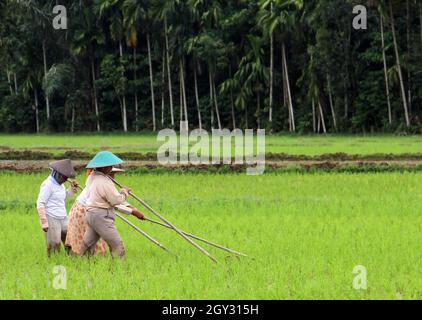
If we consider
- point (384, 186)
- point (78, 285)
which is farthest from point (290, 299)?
point (384, 186)

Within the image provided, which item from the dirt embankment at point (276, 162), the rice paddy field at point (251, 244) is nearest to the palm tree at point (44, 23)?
the dirt embankment at point (276, 162)

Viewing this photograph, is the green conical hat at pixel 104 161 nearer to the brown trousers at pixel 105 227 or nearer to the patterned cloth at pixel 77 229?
the brown trousers at pixel 105 227

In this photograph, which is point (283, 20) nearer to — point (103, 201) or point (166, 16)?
point (166, 16)

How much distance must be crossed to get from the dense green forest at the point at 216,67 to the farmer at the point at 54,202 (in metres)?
28.7

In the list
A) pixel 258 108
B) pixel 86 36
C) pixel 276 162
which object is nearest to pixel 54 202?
pixel 276 162

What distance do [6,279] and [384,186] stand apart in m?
10.1

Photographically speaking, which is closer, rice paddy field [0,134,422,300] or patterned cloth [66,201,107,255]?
rice paddy field [0,134,422,300]

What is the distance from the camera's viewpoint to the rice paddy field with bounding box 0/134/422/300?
26.0 ft

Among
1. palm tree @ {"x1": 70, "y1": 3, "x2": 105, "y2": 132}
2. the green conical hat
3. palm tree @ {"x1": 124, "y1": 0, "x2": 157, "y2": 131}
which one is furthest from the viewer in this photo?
palm tree @ {"x1": 70, "y1": 3, "x2": 105, "y2": 132}

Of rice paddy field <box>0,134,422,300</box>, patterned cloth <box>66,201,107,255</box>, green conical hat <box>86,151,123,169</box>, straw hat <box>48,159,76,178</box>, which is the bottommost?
rice paddy field <box>0,134,422,300</box>

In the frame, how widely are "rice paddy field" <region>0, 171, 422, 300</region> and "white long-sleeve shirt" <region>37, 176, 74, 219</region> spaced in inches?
18.6

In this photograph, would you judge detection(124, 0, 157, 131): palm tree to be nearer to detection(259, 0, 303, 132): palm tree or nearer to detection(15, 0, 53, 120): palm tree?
detection(15, 0, 53, 120): palm tree

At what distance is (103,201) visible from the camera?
924 cm

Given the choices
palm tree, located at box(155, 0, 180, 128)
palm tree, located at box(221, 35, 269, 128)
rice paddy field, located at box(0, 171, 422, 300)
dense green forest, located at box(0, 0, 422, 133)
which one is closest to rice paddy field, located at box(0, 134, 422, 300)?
rice paddy field, located at box(0, 171, 422, 300)
